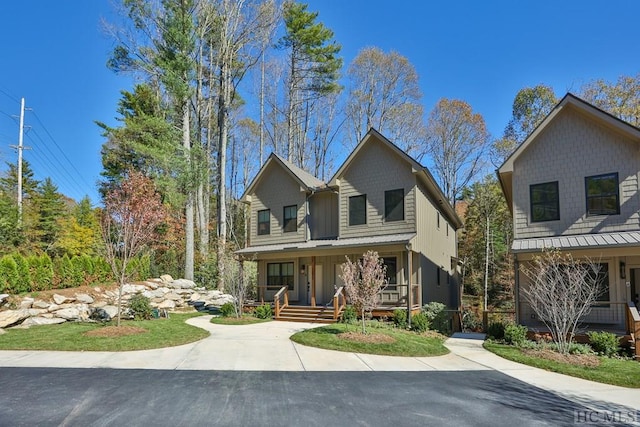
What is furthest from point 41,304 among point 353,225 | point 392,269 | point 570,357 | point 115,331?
point 570,357

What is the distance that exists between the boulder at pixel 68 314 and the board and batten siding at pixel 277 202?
341 inches

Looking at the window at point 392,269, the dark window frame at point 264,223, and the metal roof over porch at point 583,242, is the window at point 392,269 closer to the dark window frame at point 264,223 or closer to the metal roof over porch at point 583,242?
the metal roof over porch at point 583,242

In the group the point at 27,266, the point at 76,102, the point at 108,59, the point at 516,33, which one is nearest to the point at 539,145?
the point at 516,33

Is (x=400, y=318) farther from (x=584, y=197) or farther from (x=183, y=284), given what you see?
(x=183, y=284)

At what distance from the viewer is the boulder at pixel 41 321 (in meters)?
13.6

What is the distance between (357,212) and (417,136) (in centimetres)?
1656

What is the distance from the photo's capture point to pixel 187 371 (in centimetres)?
805

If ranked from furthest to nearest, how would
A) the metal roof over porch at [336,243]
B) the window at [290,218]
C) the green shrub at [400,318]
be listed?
1. the window at [290,218]
2. the metal roof over porch at [336,243]
3. the green shrub at [400,318]

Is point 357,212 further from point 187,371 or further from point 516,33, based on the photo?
point 516,33

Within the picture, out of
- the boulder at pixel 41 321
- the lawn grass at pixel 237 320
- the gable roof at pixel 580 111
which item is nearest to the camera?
the gable roof at pixel 580 111

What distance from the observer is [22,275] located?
15930 millimetres

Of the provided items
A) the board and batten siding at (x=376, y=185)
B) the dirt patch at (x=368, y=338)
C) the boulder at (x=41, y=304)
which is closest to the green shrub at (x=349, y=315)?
the dirt patch at (x=368, y=338)

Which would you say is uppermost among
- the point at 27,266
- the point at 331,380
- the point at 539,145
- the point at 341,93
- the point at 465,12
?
the point at 341,93

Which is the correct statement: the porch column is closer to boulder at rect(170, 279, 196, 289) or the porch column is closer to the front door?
boulder at rect(170, 279, 196, 289)
